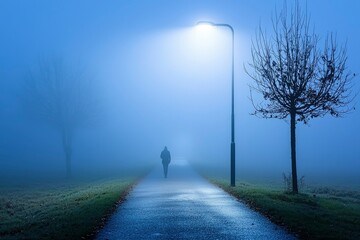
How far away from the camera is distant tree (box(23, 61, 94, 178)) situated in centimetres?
5488

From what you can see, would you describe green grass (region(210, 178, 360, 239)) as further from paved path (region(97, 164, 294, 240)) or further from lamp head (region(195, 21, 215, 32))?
lamp head (region(195, 21, 215, 32))

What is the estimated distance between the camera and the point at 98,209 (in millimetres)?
16531

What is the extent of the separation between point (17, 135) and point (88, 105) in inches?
3442

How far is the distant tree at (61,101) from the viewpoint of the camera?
180 ft

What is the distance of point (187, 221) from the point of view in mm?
14016

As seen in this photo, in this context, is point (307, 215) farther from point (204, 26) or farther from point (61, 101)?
point (61, 101)

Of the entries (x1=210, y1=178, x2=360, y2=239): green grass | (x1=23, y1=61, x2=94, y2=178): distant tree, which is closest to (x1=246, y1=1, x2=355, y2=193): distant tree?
(x1=210, y1=178, x2=360, y2=239): green grass

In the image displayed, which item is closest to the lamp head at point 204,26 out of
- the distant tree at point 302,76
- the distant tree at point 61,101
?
the distant tree at point 302,76

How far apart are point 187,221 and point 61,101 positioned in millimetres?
43564

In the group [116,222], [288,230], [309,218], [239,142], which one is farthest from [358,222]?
[239,142]

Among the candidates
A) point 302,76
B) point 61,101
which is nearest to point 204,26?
point 302,76

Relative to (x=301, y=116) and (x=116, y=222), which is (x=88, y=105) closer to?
(x=301, y=116)

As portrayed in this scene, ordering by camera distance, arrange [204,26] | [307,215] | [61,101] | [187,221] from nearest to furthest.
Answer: [187,221]
[307,215]
[204,26]
[61,101]

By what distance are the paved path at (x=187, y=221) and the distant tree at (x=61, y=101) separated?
37139mm
